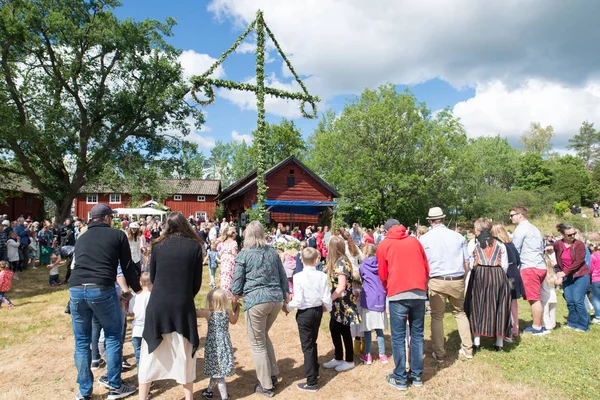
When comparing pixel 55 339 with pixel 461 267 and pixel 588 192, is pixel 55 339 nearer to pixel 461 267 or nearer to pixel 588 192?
pixel 461 267

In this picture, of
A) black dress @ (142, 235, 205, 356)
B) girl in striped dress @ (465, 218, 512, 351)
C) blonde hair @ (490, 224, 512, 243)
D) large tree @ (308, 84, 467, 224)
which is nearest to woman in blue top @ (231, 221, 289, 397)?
black dress @ (142, 235, 205, 356)

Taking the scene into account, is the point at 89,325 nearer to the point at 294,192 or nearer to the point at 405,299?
the point at 405,299

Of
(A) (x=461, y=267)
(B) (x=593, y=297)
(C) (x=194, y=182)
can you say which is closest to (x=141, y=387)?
(A) (x=461, y=267)

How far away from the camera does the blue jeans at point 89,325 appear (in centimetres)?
367

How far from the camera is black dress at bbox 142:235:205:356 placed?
3.37 metres

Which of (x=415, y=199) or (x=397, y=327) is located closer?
(x=397, y=327)

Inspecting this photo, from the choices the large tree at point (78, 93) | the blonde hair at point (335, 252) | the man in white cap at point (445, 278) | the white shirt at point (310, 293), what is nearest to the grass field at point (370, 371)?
the man in white cap at point (445, 278)

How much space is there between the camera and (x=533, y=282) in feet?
18.7

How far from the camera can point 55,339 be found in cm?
602

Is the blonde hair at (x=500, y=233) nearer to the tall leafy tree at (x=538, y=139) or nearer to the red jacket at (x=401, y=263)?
the red jacket at (x=401, y=263)

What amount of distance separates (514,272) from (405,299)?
269cm

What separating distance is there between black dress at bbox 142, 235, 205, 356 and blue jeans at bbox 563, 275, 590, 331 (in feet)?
20.4

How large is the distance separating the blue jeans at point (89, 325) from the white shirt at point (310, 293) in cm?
183

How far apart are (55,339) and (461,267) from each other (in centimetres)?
636
